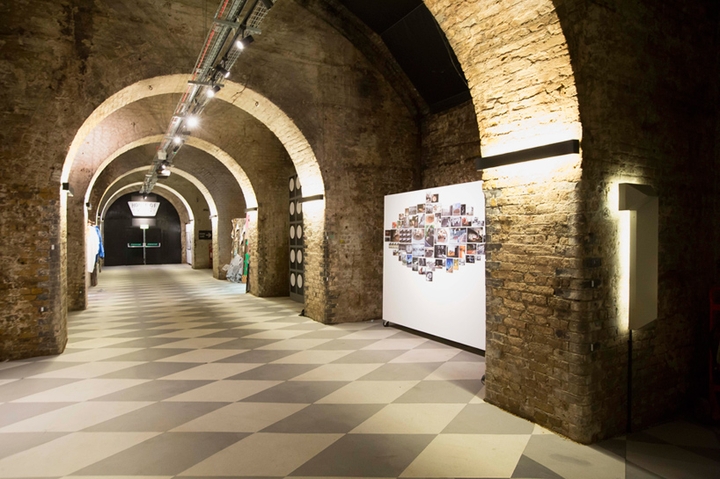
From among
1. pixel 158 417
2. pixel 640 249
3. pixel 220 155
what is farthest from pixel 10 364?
pixel 220 155

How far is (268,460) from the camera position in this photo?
10.4 feet

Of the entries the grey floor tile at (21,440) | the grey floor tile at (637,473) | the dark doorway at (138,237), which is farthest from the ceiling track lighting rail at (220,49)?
the dark doorway at (138,237)

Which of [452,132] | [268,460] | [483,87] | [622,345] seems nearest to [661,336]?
[622,345]

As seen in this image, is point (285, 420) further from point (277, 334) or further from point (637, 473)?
point (277, 334)

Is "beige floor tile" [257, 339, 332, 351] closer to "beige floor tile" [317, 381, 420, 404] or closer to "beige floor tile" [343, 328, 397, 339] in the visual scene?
"beige floor tile" [343, 328, 397, 339]

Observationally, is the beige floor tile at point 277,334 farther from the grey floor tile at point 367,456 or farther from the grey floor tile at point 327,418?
the grey floor tile at point 367,456

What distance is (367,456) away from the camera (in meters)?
3.26

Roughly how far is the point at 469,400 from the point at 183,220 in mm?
26469

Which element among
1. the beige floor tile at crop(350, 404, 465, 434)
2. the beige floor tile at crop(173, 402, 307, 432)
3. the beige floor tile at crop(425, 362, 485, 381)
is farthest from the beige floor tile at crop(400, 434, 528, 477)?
the beige floor tile at crop(425, 362, 485, 381)

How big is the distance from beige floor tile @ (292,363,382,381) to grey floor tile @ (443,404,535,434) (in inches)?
57.6

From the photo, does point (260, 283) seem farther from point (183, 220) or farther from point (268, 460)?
point (183, 220)

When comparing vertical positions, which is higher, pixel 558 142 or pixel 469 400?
pixel 558 142

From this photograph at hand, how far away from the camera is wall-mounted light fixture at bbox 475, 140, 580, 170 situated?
3412 mm

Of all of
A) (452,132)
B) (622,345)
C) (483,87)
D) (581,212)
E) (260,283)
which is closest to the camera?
(581,212)
